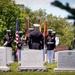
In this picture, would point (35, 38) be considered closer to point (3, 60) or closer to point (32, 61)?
point (32, 61)

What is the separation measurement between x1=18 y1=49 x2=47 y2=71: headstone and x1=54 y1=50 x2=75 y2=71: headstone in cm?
69

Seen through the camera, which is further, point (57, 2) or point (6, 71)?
point (6, 71)

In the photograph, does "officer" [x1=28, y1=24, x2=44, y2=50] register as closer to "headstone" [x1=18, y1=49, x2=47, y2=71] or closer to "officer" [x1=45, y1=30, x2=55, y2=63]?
"headstone" [x1=18, y1=49, x2=47, y2=71]

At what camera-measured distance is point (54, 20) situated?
3725 inches

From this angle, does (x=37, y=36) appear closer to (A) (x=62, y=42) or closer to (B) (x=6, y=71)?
(B) (x=6, y=71)

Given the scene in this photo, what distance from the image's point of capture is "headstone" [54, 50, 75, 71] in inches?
649

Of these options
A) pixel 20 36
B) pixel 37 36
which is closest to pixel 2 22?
pixel 20 36

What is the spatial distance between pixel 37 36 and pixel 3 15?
124ft

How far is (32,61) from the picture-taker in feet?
55.0

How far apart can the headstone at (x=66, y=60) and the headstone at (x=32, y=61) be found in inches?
27.2

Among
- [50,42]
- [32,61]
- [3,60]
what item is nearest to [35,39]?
[32,61]

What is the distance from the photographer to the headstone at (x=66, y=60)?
16484 mm

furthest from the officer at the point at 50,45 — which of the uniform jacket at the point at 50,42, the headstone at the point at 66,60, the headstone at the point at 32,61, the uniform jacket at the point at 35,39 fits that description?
the headstone at the point at 32,61

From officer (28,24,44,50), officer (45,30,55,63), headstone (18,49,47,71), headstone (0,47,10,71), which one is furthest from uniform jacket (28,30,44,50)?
officer (45,30,55,63)
